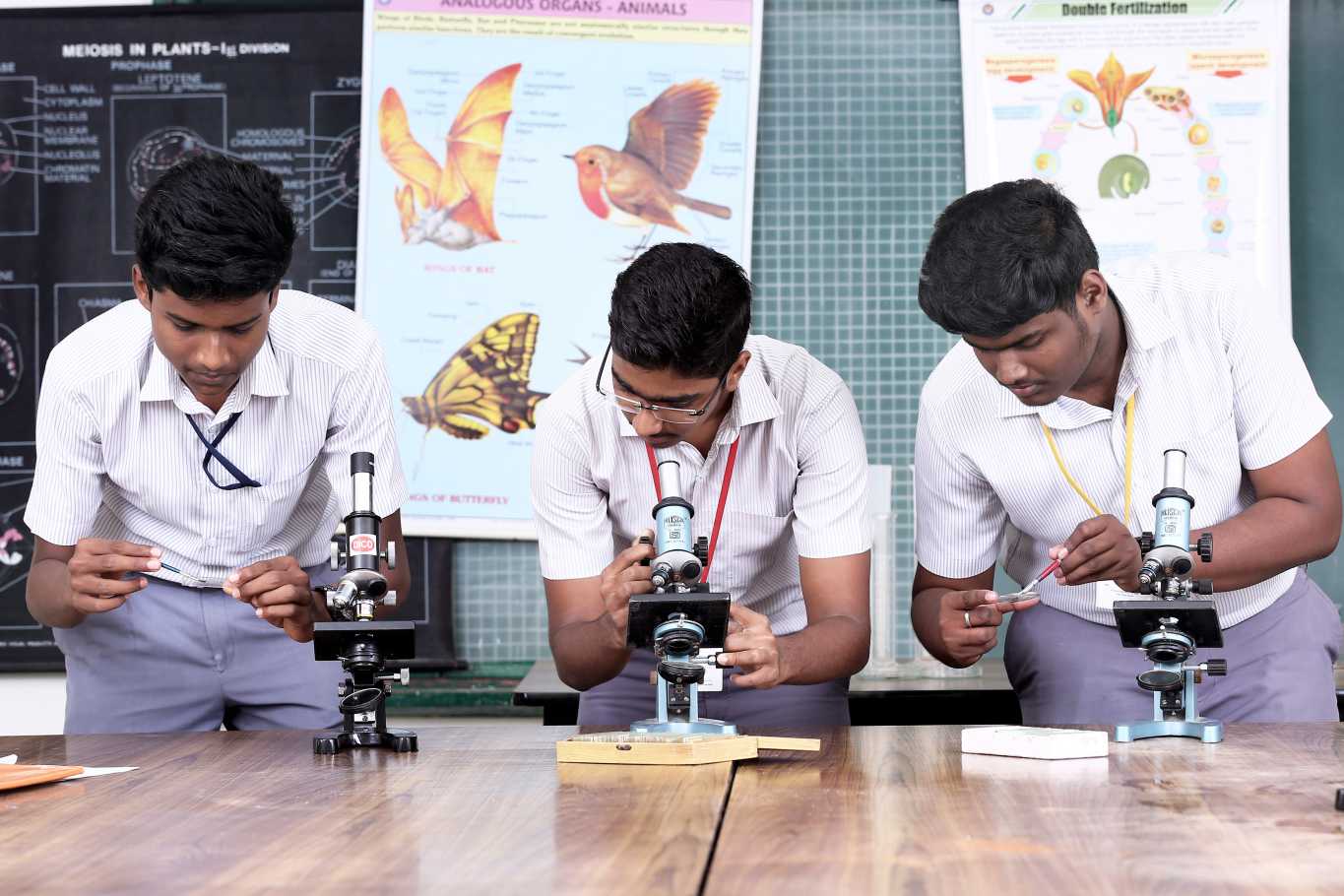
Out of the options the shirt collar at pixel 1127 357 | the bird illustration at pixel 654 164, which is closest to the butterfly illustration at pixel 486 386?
the bird illustration at pixel 654 164

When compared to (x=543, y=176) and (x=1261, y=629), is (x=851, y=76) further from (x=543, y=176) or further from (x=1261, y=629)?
(x=1261, y=629)

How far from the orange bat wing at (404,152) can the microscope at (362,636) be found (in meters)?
1.95

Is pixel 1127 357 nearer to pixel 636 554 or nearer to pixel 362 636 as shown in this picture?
pixel 636 554

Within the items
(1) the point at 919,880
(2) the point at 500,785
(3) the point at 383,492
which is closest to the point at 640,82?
(3) the point at 383,492

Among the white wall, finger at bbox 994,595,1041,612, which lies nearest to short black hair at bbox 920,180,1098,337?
finger at bbox 994,595,1041,612

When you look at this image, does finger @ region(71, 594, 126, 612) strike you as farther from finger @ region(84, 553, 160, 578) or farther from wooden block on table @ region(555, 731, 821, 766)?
wooden block on table @ region(555, 731, 821, 766)

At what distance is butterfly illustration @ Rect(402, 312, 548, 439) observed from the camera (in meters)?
4.11

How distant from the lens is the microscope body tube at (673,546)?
213 cm

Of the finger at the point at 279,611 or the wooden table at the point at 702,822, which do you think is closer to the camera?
the wooden table at the point at 702,822

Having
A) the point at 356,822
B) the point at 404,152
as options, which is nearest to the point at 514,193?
the point at 404,152

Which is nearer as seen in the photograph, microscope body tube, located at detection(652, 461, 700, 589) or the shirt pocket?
microscope body tube, located at detection(652, 461, 700, 589)

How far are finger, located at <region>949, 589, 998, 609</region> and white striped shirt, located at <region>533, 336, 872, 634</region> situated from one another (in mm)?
216

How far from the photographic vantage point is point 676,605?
2.12 metres

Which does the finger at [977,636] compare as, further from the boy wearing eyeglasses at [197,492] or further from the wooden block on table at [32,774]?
the wooden block on table at [32,774]
